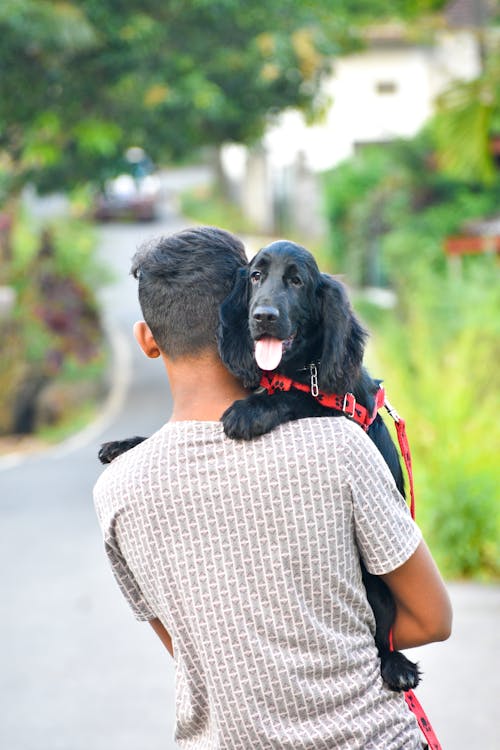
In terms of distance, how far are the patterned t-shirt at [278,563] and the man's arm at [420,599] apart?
0.04 m

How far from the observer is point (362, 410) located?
6.38ft

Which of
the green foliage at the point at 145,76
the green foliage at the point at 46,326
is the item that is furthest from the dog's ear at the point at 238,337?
the green foliage at the point at 46,326

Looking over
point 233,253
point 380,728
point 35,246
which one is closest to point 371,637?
point 380,728

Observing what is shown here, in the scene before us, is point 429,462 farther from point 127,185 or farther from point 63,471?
point 127,185

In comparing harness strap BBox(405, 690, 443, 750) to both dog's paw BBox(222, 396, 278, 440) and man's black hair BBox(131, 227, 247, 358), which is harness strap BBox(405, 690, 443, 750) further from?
man's black hair BBox(131, 227, 247, 358)

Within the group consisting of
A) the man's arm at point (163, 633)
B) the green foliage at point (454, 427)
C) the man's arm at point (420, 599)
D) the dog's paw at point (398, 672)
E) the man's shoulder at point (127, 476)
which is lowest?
the green foliage at point (454, 427)

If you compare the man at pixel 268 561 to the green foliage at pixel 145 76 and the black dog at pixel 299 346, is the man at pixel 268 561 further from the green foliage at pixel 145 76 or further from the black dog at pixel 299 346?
the green foliage at pixel 145 76

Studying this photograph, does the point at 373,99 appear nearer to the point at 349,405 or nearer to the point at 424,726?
the point at 349,405

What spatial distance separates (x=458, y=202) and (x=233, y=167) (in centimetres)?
2129

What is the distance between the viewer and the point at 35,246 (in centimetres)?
1376

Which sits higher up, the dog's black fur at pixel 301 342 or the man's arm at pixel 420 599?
the dog's black fur at pixel 301 342

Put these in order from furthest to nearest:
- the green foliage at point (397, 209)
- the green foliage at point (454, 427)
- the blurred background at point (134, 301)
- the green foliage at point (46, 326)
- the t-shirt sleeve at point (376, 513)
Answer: the green foliage at point (397, 209) < the green foliage at point (46, 326) < the green foliage at point (454, 427) < the blurred background at point (134, 301) < the t-shirt sleeve at point (376, 513)

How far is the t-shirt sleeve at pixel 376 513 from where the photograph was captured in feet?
5.36

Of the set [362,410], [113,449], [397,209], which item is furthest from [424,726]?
[397,209]
